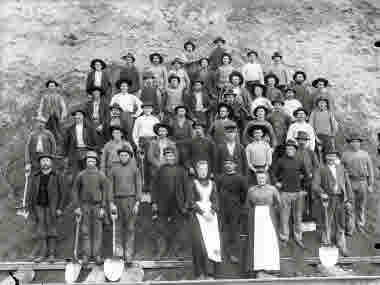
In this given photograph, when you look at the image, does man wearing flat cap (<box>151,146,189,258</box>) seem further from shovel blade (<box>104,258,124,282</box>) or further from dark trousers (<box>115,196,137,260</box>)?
shovel blade (<box>104,258,124,282</box>)

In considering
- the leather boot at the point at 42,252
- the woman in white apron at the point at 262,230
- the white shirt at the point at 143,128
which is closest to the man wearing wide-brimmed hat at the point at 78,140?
the white shirt at the point at 143,128

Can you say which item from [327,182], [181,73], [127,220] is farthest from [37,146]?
[327,182]

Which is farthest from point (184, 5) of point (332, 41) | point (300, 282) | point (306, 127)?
point (300, 282)

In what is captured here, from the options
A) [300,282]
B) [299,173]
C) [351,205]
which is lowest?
[300,282]

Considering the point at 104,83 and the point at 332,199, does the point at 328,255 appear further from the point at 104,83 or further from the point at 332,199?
the point at 104,83

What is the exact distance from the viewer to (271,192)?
845 cm

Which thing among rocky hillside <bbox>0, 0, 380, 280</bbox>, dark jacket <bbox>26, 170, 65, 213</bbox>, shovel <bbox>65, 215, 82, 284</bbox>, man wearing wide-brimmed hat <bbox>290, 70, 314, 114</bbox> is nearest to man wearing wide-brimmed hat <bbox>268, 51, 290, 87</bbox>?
man wearing wide-brimmed hat <bbox>290, 70, 314, 114</bbox>

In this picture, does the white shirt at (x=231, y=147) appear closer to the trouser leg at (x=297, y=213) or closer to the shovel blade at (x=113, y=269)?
the trouser leg at (x=297, y=213)

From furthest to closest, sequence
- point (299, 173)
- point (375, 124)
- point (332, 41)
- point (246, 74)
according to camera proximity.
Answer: point (332, 41) < point (375, 124) < point (246, 74) < point (299, 173)

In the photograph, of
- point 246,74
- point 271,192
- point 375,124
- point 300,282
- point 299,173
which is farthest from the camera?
point 375,124

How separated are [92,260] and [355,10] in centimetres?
1340

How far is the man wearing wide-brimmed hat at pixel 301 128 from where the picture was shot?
9.90m

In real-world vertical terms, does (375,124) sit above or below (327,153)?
above

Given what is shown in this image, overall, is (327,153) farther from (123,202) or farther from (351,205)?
(123,202)
